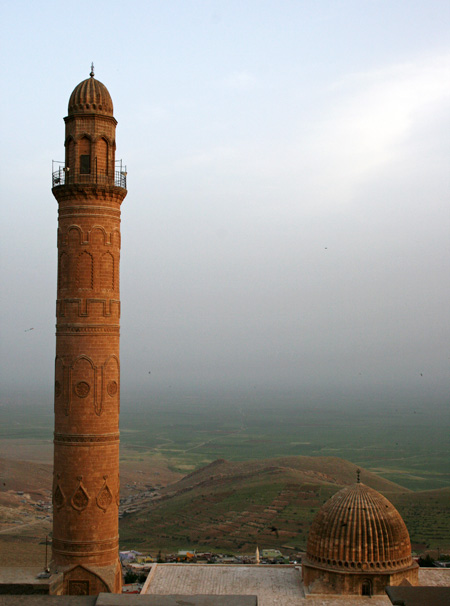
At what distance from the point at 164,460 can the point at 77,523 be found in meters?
115

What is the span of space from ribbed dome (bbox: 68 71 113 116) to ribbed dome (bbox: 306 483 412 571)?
1758cm

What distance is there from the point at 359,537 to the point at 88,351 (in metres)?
12.8

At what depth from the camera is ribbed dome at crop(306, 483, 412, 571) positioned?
2736 centimetres

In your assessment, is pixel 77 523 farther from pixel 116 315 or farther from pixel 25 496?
pixel 25 496

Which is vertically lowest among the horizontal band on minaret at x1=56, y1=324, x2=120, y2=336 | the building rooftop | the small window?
the building rooftop

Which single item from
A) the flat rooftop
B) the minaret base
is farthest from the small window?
the flat rooftop

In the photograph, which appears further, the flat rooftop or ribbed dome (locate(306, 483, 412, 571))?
ribbed dome (locate(306, 483, 412, 571))

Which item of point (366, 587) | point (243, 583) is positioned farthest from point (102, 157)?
point (366, 587)

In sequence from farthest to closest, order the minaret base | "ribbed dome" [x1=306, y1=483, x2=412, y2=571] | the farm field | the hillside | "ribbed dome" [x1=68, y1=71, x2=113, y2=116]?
the farm field, the hillside, "ribbed dome" [x1=306, y1=483, x2=412, y2=571], "ribbed dome" [x1=68, y1=71, x2=113, y2=116], the minaret base

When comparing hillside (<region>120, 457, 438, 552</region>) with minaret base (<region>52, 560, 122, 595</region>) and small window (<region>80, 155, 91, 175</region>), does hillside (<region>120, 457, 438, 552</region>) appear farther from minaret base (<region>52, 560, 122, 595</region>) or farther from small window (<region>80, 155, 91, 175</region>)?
small window (<region>80, 155, 91, 175</region>)

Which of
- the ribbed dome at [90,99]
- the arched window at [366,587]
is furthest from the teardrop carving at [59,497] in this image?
the ribbed dome at [90,99]

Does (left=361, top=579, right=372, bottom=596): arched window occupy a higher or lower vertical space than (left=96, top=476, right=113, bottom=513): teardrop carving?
lower

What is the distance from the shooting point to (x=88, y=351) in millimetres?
23906

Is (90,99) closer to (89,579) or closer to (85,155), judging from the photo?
(85,155)
